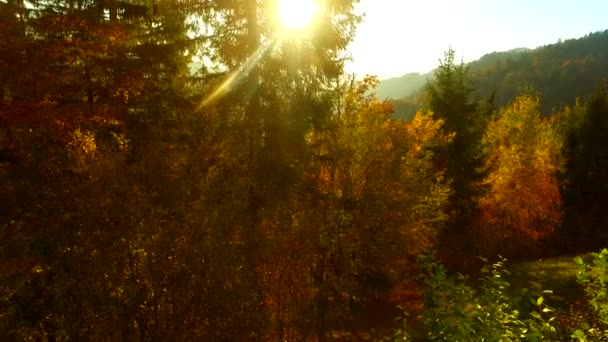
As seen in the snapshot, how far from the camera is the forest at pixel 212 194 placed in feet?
25.5

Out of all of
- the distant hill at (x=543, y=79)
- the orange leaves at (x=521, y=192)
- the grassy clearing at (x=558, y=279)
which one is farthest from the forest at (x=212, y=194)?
the distant hill at (x=543, y=79)

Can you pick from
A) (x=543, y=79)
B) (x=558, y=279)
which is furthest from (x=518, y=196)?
(x=543, y=79)

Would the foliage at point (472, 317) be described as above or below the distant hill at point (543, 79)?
below

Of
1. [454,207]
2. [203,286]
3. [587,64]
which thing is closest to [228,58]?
[203,286]

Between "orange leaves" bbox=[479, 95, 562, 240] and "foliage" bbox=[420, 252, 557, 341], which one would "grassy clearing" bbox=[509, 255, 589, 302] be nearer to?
"orange leaves" bbox=[479, 95, 562, 240]

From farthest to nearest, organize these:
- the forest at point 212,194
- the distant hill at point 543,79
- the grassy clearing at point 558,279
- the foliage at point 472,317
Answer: the distant hill at point 543,79 < the grassy clearing at point 558,279 < the forest at point 212,194 < the foliage at point 472,317

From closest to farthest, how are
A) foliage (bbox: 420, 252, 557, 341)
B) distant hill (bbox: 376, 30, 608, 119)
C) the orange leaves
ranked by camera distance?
foliage (bbox: 420, 252, 557, 341) → the orange leaves → distant hill (bbox: 376, 30, 608, 119)

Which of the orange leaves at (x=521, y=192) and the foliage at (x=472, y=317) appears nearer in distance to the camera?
the foliage at (x=472, y=317)

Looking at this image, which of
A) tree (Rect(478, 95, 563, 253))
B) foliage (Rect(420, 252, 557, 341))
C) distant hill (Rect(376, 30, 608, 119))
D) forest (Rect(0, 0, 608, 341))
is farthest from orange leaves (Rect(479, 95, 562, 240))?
distant hill (Rect(376, 30, 608, 119))

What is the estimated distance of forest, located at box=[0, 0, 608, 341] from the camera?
7.79m

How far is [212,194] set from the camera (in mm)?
8672

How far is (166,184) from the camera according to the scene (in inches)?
347

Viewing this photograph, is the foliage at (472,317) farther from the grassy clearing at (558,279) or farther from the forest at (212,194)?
the grassy clearing at (558,279)

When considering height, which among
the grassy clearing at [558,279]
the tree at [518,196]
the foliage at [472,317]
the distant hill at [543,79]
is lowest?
the grassy clearing at [558,279]
